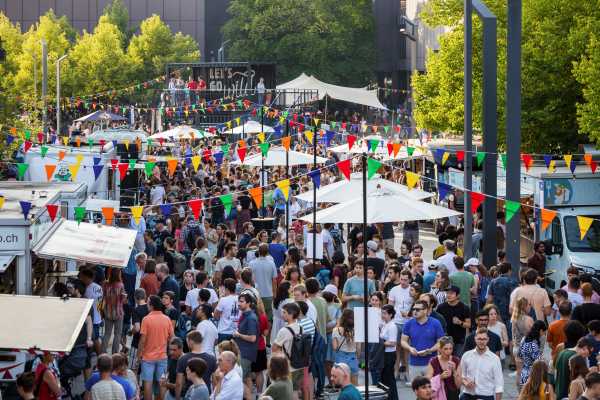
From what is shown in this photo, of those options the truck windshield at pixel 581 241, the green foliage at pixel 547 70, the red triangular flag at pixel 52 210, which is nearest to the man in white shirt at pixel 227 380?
the red triangular flag at pixel 52 210

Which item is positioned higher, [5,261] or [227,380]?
[5,261]

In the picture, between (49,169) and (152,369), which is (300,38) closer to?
(49,169)

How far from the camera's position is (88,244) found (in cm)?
1775

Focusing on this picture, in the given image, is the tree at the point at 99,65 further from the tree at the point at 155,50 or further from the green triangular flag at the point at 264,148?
the green triangular flag at the point at 264,148

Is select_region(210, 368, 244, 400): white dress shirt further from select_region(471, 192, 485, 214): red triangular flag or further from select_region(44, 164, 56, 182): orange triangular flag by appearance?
select_region(44, 164, 56, 182): orange triangular flag

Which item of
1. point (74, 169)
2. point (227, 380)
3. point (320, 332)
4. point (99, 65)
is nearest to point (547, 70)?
point (74, 169)

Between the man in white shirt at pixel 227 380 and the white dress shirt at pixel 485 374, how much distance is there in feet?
8.08

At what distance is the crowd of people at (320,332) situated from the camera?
42.4 ft

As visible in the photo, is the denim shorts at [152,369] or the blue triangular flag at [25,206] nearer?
the denim shorts at [152,369]

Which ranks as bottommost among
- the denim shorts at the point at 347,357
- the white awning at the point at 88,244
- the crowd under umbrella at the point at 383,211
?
the denim shorts at the point at 347,357

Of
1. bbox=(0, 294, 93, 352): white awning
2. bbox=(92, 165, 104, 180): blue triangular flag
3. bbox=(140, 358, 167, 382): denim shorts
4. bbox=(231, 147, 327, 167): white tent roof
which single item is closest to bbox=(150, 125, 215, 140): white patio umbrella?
bbox=(231, 147, 327, 167): white tent roof

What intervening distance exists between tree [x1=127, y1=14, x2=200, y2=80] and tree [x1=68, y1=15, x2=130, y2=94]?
1886mm

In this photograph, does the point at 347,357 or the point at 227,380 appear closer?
the point at 227,380

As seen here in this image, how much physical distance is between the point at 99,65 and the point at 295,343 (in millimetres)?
72492
